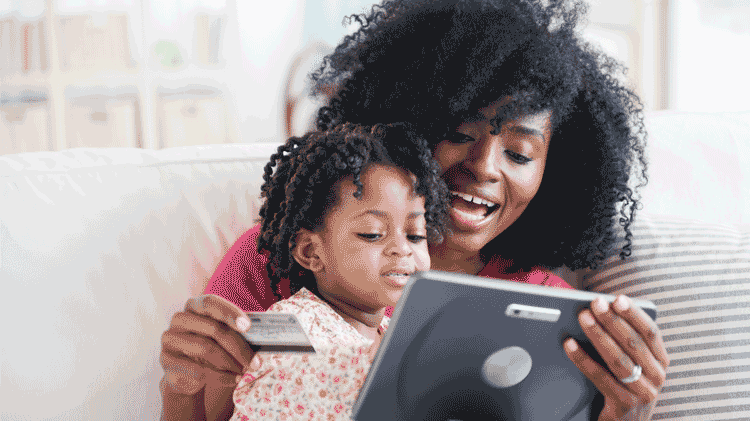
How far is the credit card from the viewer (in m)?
0.64

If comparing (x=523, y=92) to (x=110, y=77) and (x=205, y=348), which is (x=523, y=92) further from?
(x=110, y=77)

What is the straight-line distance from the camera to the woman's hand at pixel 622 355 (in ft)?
2.31

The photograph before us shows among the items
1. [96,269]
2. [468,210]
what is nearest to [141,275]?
[96,269]

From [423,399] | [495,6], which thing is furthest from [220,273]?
[495,6]

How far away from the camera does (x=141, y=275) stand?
1.00 metres

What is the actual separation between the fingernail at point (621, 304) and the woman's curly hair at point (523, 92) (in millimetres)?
438

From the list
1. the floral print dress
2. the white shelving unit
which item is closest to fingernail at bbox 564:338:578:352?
the floral print dress

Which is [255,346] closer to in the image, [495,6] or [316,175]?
[316,175]

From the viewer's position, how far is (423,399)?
72 cm

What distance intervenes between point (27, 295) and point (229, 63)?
96.5 inches

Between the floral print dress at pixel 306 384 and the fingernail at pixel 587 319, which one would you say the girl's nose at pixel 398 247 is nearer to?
the floral print dress at pixel 306 384

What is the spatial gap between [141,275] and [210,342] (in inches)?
13.4

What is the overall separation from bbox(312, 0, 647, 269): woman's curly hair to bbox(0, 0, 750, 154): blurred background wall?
1.75 metres

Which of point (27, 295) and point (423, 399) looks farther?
point (27, 295)
